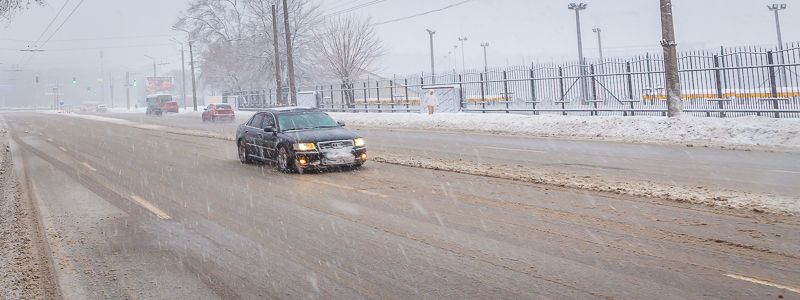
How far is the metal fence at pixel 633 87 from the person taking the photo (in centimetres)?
2045

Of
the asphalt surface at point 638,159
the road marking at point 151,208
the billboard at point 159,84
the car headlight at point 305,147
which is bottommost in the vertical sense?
the asphalt surface at point 638,159

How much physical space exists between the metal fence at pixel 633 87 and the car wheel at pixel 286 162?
47.4 ft

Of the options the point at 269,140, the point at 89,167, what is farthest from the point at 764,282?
the point at 89,167

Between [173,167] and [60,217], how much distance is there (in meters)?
5.84

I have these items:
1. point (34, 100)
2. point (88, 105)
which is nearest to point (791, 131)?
point (88, 105)

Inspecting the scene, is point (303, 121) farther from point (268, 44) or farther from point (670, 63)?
point (268, 44)

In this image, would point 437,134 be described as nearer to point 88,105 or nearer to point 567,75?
point 567,75

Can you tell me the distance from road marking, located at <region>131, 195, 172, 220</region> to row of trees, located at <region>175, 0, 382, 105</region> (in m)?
42.0

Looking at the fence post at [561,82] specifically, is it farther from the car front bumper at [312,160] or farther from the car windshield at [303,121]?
the car front bumper at [312,160]

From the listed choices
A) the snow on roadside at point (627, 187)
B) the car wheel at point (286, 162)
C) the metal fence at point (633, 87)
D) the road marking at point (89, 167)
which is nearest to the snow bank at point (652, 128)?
the metal fence at point (633, 87)

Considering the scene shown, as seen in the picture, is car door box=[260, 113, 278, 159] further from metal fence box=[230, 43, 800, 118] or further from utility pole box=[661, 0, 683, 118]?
metal fence box=[230, 43, 800, 118]

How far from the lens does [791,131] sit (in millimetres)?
15352

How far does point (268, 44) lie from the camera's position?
61.2m

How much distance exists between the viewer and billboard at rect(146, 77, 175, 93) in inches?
4676
